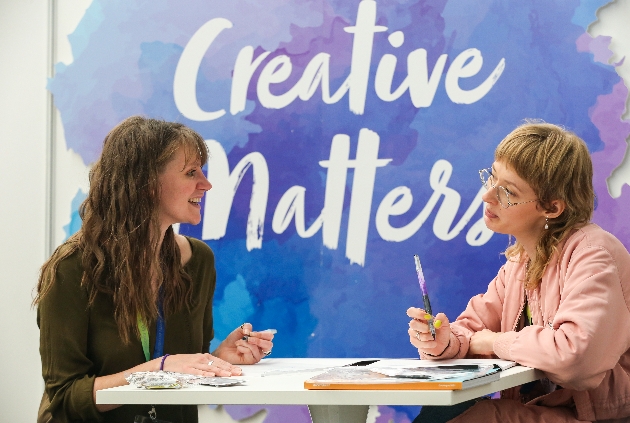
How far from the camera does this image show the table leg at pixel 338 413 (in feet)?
5.81

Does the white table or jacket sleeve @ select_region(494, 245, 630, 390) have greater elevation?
jacket sleeve @ select_region(494, 245, 630, 390)

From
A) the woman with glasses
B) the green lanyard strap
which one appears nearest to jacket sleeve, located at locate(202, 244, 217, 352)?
the green lanyard strap

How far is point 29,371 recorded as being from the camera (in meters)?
3.82

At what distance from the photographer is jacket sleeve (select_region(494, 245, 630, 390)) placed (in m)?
1.87

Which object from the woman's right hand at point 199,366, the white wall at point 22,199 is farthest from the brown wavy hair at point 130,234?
the white wall at point 22,199

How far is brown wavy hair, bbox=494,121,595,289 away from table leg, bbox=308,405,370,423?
675 millimetres

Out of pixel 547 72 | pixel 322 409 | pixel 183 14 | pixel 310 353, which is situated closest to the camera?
pixel 322 409

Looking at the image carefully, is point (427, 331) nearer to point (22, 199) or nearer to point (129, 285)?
point (129, 285)

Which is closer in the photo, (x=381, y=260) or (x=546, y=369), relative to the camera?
(x=546, y=369)

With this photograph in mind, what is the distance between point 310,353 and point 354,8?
4.81 ft

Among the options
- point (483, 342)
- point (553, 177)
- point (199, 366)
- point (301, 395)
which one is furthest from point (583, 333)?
point (199, 366)

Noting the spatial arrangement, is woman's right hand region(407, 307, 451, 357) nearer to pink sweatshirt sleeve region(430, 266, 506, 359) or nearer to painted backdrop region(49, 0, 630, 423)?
pink sweatshirt sleeve region(430, 266, 506, 359)

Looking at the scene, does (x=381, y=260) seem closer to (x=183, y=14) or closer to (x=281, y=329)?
(x=281, y=329)

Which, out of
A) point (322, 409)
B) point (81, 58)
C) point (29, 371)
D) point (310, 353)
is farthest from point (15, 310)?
point (322, 409)
